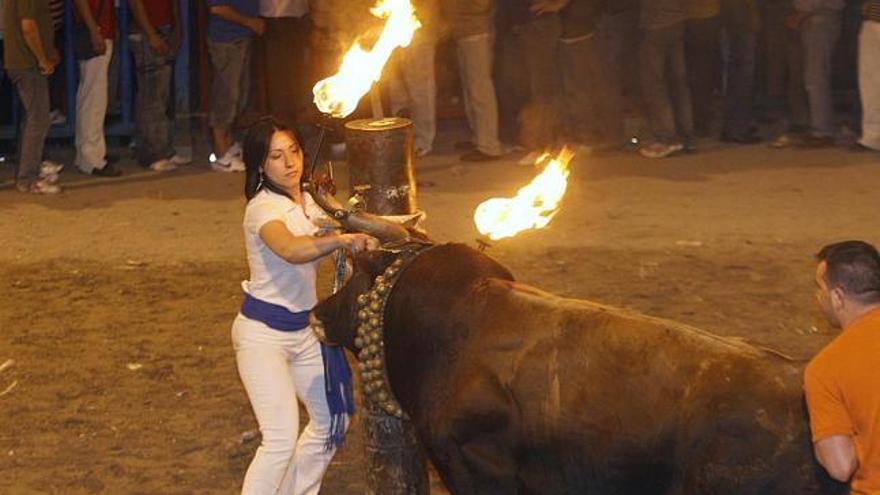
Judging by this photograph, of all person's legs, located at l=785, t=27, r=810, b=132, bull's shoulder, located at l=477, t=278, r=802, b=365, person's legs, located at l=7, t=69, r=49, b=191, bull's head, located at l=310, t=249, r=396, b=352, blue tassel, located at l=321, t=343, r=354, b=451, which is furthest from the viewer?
person's legs, located at l=785, t=27, r=810, b=132

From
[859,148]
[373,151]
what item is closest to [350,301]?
[373,151]

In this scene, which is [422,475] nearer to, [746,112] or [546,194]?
[546,194]

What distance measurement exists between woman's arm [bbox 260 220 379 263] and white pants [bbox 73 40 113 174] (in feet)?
26.3

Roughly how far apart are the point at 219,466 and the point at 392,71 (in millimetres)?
7496

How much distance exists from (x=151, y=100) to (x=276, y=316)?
828cm

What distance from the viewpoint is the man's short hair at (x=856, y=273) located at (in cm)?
545

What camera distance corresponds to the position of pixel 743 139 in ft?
51.2

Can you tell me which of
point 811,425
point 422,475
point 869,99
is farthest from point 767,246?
point 811,425

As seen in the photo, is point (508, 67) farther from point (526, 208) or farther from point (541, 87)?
point (526, 208)

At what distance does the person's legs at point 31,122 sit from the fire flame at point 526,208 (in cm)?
789

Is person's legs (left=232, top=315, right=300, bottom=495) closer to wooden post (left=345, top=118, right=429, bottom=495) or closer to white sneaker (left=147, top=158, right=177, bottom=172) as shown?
wooden post (left=345, top=118, right=429, bottom=495)

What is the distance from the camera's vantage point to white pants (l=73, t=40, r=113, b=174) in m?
14.7

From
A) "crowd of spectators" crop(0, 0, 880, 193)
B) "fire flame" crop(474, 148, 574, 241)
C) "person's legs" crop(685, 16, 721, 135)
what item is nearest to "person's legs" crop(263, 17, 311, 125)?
"crowd of spectators" crop(0, 0, 880, 193)

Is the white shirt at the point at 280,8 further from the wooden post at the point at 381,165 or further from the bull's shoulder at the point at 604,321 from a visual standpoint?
the bull's shoulder at the point at 604,321
